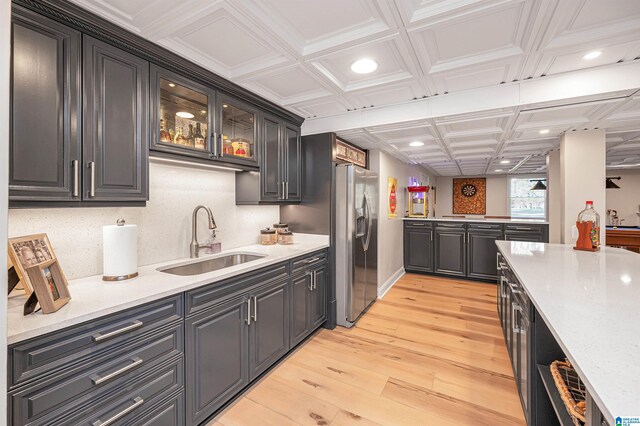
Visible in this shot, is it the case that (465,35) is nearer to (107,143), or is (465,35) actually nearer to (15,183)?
(107,143)

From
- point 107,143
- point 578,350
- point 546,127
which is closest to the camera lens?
point 578,350

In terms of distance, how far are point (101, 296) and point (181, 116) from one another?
1.28 metres

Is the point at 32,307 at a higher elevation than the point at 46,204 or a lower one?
lower

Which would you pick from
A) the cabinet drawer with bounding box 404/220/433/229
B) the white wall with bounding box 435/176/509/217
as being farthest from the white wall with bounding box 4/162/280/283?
the white wall with bounding box 435/176/509/217

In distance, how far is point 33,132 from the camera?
129 cm

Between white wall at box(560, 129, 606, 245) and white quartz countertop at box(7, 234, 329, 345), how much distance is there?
3.25m

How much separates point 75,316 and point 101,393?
38 cm

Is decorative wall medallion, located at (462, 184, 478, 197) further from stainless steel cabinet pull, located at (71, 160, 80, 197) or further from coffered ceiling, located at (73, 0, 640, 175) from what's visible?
stainless steel cabinet pull, located at (71, 160, 80, 197)

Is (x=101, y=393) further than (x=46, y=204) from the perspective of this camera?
No

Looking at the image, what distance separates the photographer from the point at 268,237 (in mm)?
3043

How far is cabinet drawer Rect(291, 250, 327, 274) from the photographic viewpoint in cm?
255

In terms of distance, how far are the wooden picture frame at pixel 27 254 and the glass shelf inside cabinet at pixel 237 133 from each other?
1.26 metres

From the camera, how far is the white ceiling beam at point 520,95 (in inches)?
77.7

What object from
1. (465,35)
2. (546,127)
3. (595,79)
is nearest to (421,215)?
(546,127)
